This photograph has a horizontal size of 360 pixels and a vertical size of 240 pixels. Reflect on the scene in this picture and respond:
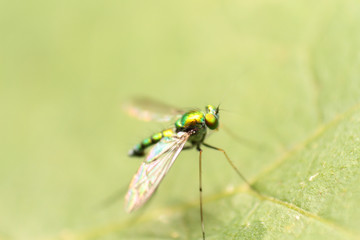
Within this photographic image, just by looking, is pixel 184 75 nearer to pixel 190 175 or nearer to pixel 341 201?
pixel 190 175

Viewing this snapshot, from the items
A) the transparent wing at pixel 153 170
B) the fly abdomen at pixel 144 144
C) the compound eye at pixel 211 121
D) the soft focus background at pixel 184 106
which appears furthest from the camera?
the fly abdomen at pixel 144 144

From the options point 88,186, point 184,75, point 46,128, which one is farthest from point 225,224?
point 46,128

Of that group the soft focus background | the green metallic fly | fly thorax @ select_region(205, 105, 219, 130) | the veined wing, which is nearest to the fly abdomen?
the green metallic fly

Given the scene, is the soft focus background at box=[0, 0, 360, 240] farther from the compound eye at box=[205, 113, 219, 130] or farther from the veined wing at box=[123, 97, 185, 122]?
the compound eye at box=[205, 113, 219, 130]

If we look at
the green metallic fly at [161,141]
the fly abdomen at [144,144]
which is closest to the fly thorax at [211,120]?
the green metallic fly at [161,141]

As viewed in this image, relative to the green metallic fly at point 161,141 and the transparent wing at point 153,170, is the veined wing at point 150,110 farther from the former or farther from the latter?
the transparent wing at point 153,170

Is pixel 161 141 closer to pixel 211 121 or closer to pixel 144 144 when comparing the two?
pixel 144 144
